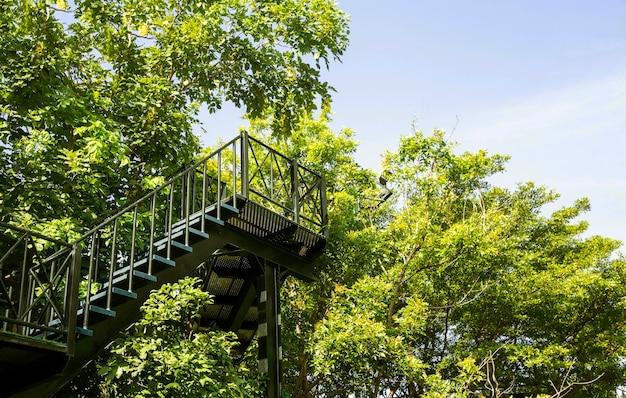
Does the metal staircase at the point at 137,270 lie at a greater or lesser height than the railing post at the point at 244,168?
lesser

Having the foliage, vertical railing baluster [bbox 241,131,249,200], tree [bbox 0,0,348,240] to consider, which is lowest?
the foliage

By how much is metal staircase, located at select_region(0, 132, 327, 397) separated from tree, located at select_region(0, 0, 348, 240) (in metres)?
0.88

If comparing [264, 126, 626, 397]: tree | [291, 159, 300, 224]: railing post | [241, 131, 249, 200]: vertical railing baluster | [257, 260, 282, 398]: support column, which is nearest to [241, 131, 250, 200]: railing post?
[241, 131, 249, 200]: vertical railing baluster

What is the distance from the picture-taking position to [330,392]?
16.6 metres

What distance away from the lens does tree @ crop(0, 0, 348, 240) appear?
32.8 feet

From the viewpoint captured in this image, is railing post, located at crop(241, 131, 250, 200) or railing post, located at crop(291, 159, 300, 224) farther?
railing post, located at crop(291, 159, 300, 224)

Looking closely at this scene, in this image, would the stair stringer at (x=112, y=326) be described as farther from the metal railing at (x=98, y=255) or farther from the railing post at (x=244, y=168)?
the railing post at (x=244, y=168)

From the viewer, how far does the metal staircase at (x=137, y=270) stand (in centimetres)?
608

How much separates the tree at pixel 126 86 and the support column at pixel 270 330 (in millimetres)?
3002

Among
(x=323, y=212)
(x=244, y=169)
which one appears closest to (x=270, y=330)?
(x=323, y=212)

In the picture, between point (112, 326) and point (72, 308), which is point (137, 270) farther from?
point (72, 308)

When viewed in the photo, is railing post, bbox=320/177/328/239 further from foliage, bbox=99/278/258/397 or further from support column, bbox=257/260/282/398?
foliage, bbox=99/278/258/397

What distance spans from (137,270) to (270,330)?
2.15m

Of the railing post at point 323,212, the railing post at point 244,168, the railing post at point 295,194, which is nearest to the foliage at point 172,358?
the railing post at point 244,168
